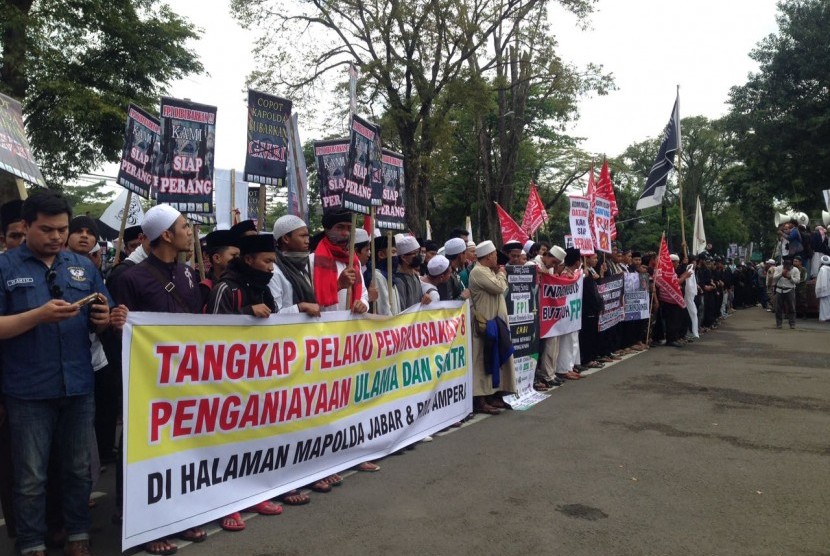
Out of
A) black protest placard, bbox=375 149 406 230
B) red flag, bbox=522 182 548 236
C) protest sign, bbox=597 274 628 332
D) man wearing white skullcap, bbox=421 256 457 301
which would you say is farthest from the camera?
red flag, bbox=522 182 548 236

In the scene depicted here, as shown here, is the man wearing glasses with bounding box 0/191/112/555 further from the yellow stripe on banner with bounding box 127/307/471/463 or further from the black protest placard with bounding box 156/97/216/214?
the black protest placard with bounding box 156/97/216/214

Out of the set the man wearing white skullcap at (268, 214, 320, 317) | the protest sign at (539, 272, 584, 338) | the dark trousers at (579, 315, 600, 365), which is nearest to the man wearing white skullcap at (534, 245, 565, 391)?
the protest sign at (539, 272, 584, 338)

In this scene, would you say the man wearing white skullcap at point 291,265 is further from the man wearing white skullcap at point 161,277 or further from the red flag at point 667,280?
the red flag at point 667,280

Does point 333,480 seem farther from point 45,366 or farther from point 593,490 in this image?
point 45,366

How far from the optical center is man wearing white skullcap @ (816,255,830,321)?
19922 millimetres

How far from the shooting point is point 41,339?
370cm

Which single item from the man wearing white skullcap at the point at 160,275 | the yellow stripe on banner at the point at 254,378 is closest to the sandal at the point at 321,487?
the yellow stripe on banner at the point at 254,378

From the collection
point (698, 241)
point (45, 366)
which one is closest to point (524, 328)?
point (45, 366)

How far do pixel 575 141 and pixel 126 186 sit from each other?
38.2 meters

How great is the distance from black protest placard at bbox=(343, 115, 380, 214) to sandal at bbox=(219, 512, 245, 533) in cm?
252

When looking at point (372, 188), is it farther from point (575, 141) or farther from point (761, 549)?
point (575, 141)

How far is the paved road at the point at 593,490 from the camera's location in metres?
4.11

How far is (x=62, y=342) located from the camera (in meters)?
3.76

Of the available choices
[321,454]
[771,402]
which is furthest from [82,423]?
[771,402]
